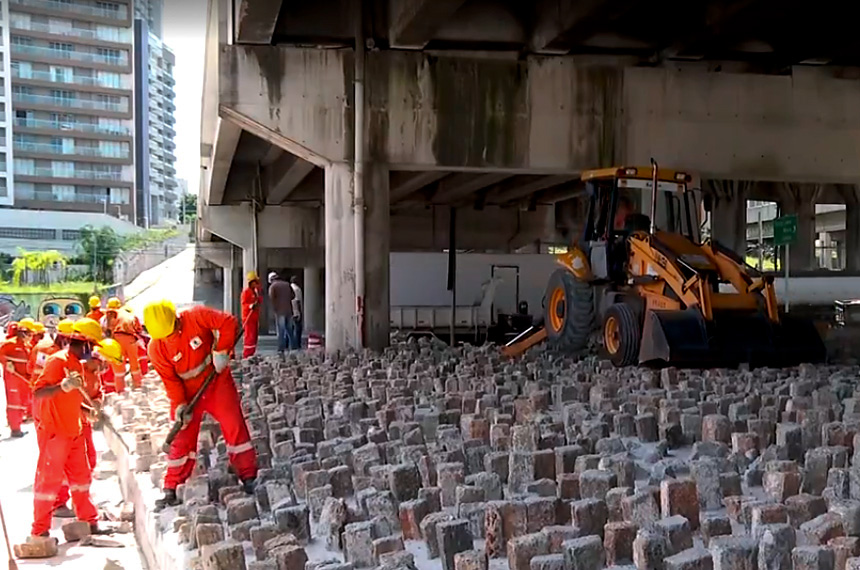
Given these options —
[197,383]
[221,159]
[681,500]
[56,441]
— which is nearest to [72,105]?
[221,159]

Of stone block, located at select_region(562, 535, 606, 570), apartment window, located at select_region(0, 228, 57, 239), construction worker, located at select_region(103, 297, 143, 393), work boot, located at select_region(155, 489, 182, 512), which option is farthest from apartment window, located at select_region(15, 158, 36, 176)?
stone block, located at select_region(562, 535, 606, 570)

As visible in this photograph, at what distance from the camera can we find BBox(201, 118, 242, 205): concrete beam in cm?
1703

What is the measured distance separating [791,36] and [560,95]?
13.3ft

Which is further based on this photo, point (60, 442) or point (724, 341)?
point (724, 341)

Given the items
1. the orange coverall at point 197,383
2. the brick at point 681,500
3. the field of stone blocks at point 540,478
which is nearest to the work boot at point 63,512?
the field of stone blocks at point 540,478

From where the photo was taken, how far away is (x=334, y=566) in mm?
3557

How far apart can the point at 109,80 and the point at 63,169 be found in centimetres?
1321

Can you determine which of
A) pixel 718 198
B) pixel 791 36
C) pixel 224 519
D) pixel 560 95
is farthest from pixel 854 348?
pixel 718 198

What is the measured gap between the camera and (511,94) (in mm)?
14031

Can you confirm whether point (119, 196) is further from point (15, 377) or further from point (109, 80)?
point (15, 377)

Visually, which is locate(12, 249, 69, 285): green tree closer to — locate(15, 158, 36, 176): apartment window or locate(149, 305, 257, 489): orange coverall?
locate(15, 158, 36, 176): apartment window

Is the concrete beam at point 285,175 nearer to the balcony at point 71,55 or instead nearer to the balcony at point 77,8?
the balcony at point 71,55

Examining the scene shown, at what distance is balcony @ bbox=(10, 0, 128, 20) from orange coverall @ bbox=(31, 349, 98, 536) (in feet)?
325

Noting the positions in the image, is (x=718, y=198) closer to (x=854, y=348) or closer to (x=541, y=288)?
(x=541, y=288)
